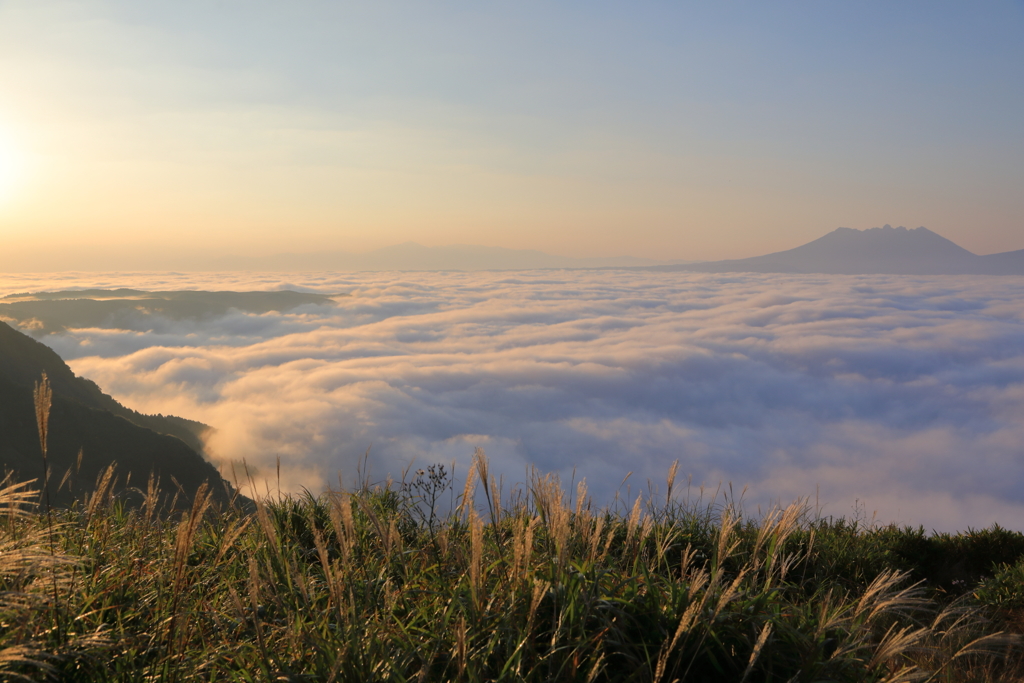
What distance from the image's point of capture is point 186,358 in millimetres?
147125

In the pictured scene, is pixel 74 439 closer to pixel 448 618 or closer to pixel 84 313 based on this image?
pixel 448 618

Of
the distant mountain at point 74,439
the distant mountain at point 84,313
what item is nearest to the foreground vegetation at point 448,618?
the distant mountain at point 74,439

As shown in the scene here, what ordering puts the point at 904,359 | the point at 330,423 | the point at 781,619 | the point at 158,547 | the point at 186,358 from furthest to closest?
1. the point at 904,359
2. the point at 186,358
3. the point at 330,423
4. the point at 158,547
5. the point at 781,619

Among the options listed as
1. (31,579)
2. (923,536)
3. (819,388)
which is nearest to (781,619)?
(31,579)

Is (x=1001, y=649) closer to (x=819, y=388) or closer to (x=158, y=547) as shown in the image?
(x=158, y=547)

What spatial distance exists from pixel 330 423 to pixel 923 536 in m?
97.6

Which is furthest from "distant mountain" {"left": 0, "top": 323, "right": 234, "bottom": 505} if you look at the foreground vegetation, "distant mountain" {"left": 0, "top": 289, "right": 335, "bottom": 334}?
"distant mountain" {"left": 0, "top": 289, "right": 335, "bottom": 334}

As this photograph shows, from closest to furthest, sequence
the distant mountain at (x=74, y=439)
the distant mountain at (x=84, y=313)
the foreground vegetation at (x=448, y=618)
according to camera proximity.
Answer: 1. the foreground vegetation at (x=448, y=618)
2. the distant mountain at (x=74, y=439)
3. the distant mountain at (x=84, y=313)

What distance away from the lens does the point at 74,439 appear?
3403 centimetres

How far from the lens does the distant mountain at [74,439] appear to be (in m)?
29.8

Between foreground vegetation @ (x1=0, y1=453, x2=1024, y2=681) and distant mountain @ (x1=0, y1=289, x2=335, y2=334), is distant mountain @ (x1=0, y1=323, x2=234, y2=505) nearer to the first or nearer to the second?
foreground vegetation @ (x1=0, y1=453, x2=1024, y2=681)

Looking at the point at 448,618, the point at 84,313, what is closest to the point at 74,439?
the point at 448,618

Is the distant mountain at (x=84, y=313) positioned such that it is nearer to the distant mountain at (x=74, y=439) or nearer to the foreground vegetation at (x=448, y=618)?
the distant mountain at (x=74, y=439)

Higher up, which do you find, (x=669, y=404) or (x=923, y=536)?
(x=923, y=536)
